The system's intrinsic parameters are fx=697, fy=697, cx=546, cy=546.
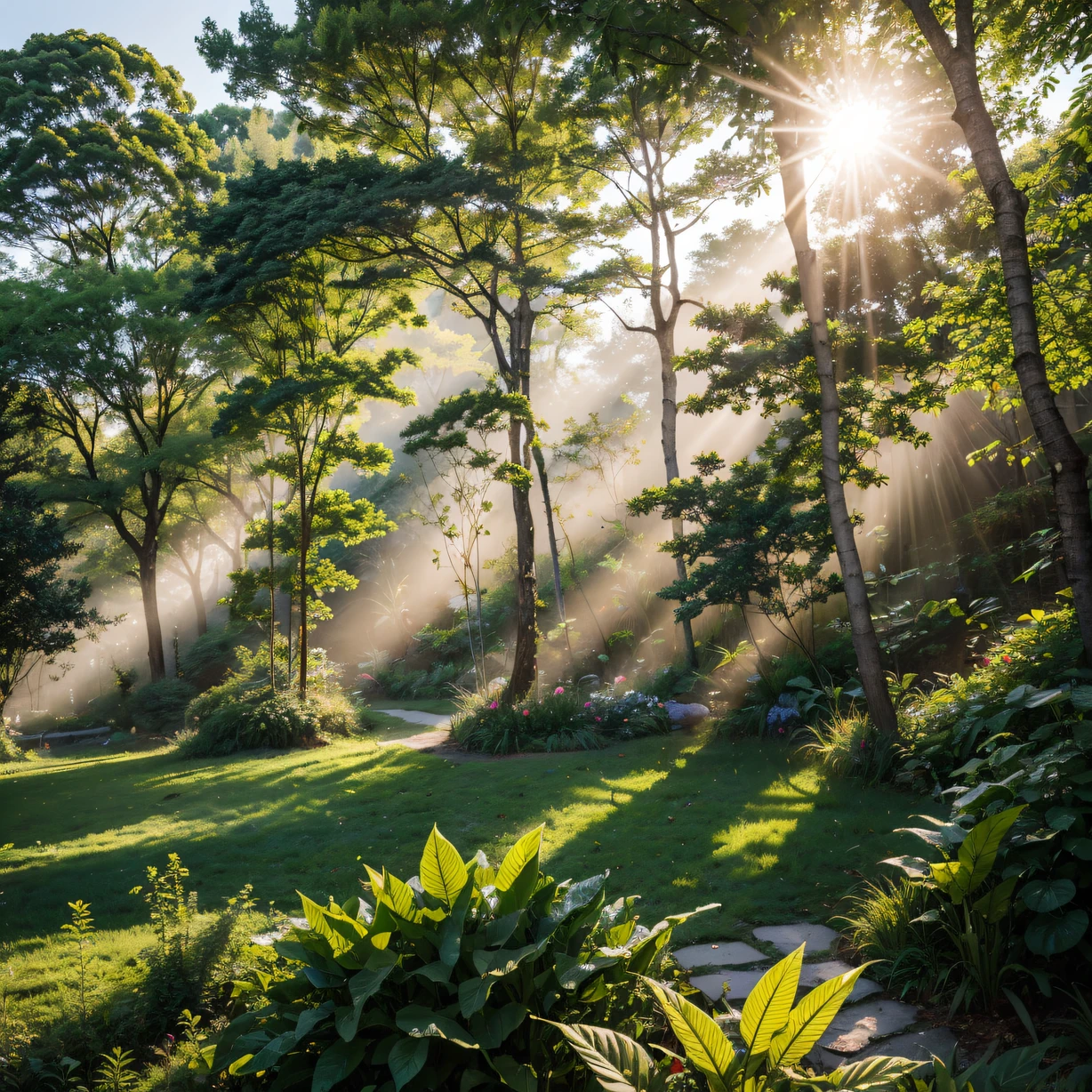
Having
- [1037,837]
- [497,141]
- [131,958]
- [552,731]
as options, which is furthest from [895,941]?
[497,141]

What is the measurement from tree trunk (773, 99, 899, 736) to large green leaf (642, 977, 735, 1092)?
4085 mm

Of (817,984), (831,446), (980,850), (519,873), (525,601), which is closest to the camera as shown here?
(519,873)

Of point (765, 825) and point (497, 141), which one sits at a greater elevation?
point (497, 141)

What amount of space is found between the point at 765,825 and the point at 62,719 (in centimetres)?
2212

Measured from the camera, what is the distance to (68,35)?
48.6 feet

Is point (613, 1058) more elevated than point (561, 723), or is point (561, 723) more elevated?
point (613, 1058)

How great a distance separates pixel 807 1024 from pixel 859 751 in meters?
4.29

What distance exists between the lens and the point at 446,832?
5301 mm

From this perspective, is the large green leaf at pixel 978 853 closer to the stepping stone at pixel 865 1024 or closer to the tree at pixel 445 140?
the stepping stone at pixel 865 1024

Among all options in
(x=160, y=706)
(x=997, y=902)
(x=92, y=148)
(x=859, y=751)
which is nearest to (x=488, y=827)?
(x=859, y=751)

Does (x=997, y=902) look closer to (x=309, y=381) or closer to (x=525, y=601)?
(x=525, y=601)

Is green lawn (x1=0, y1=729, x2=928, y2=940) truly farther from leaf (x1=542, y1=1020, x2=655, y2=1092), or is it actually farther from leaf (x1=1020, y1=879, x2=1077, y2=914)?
leaf (x1=542, y1=1020, x2=655, y2=1092)

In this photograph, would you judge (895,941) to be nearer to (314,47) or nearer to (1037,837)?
(1037,837)

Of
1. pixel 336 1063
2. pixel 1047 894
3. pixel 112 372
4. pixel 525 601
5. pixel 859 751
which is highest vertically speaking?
pixel 112 372
